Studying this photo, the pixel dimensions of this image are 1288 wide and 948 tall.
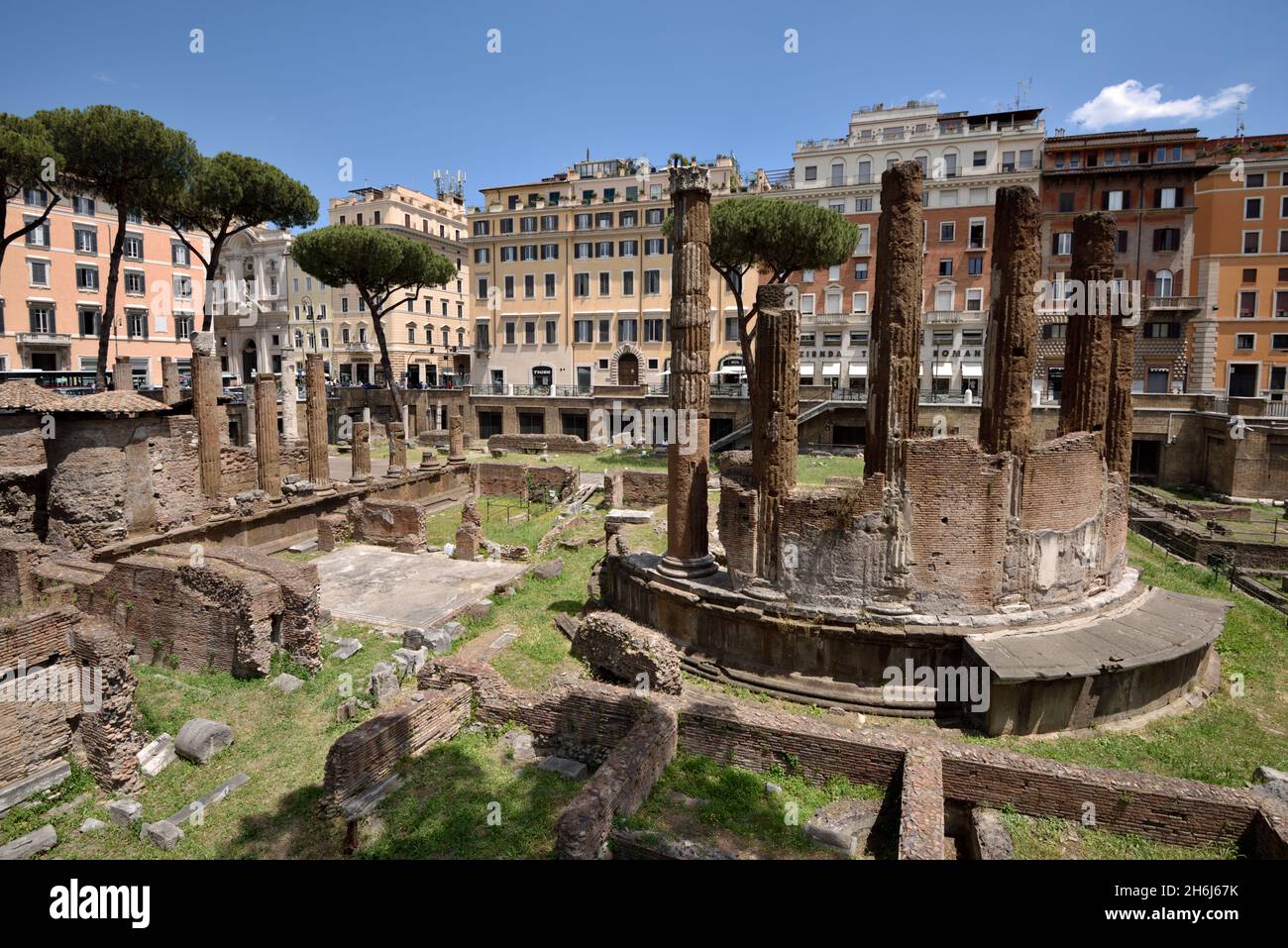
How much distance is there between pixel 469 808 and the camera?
26.7 ft

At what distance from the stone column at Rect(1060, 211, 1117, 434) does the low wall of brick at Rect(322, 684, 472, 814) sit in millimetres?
12054

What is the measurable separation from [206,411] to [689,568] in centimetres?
1536

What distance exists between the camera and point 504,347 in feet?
172

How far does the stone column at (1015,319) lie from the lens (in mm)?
11789

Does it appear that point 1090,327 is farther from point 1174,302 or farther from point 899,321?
point 1174,302

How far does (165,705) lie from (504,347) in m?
43.6

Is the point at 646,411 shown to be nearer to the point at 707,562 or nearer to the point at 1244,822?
the point at 707,562

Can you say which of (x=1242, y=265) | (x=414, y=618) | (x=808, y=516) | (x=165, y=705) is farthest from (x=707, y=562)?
(x=1242, y=265)

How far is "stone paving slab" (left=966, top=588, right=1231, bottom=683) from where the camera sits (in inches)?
414

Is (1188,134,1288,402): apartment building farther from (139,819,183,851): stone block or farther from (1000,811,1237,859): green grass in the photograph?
(139,819,183,851): stone block

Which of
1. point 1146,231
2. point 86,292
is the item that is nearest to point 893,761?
point 1146,231

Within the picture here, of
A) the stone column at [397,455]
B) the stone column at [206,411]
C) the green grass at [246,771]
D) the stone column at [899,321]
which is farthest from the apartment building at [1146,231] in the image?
the green grass at [246,771]
